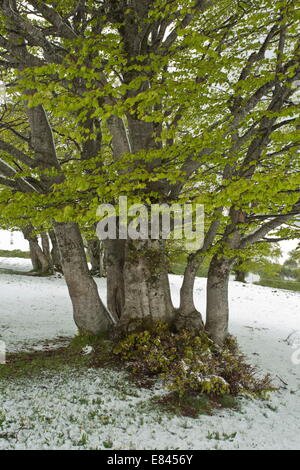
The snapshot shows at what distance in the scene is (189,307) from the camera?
7.52 meters

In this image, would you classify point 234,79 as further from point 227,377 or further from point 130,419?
point 130,419

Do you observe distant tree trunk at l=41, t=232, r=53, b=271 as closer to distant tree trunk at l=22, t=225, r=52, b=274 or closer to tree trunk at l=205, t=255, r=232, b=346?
distant tree trunk at l=22, t=225, r=52, b=274

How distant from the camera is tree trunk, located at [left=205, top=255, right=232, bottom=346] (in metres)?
7.70

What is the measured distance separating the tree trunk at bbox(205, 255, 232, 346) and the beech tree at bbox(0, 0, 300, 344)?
0.10 feet

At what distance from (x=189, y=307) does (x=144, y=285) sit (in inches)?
55.5

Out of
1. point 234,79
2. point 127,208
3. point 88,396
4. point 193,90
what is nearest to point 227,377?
point 88,396

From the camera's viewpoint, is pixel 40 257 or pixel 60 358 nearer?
pixel 60 358

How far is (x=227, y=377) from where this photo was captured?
5930mm

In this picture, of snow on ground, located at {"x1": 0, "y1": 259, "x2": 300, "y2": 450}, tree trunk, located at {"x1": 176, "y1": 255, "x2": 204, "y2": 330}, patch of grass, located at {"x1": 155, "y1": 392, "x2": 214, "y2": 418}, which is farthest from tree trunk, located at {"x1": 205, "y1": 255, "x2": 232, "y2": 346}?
patch of grass, located at {"x1": 155, "y1": 392, "x2": 214, "y2": 418}

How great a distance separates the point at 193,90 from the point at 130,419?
6.17 meters

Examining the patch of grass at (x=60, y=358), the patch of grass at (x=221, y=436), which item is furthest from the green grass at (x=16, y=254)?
the patch of grass at (x=221, y=436)

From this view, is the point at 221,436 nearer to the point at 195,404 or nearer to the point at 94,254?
the point at 195,404

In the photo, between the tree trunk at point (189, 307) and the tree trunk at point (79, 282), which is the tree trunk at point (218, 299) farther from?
the tree trunk at point (79, 282)

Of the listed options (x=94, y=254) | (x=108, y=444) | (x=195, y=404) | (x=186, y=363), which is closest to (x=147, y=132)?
(x=186, y=363)
